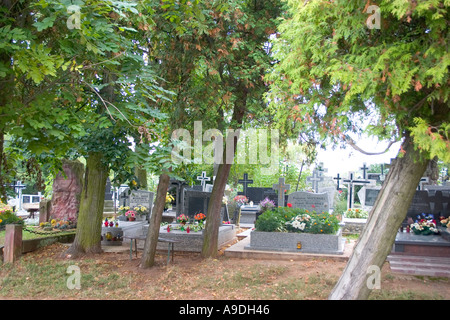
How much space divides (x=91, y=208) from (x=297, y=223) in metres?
5.10

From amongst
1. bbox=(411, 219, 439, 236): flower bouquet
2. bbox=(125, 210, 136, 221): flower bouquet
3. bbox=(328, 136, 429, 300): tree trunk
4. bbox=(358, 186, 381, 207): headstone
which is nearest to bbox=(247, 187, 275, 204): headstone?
bbox=(358, 186, 381, 207): headstone

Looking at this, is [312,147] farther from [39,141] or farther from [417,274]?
[39,141]

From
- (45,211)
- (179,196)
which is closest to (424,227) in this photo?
(179,196)

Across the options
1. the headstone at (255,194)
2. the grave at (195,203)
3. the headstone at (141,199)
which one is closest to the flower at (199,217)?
the grave at (195,203)

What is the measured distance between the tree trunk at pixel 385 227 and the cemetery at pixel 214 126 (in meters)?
0.02

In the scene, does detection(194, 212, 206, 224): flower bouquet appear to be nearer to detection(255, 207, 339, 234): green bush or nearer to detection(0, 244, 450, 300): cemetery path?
detection(255, 207, 339, 234): green bush

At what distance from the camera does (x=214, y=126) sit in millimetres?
9312

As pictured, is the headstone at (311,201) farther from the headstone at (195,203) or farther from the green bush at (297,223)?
the headstone at (195,203)

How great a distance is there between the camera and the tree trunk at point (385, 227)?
502cm

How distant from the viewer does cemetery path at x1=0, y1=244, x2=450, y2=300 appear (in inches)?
256

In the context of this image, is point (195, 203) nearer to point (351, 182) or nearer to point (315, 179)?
point (351, 182)

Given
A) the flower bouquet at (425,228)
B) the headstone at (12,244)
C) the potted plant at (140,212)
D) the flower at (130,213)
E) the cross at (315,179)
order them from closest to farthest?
the headstone at (12,244)
the flower bouquet at (425,228)
the flower at (130,213)
the potted plant at (140,212)
the cross at (315,179)

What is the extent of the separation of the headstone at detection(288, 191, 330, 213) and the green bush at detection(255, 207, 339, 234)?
227 centimetres
